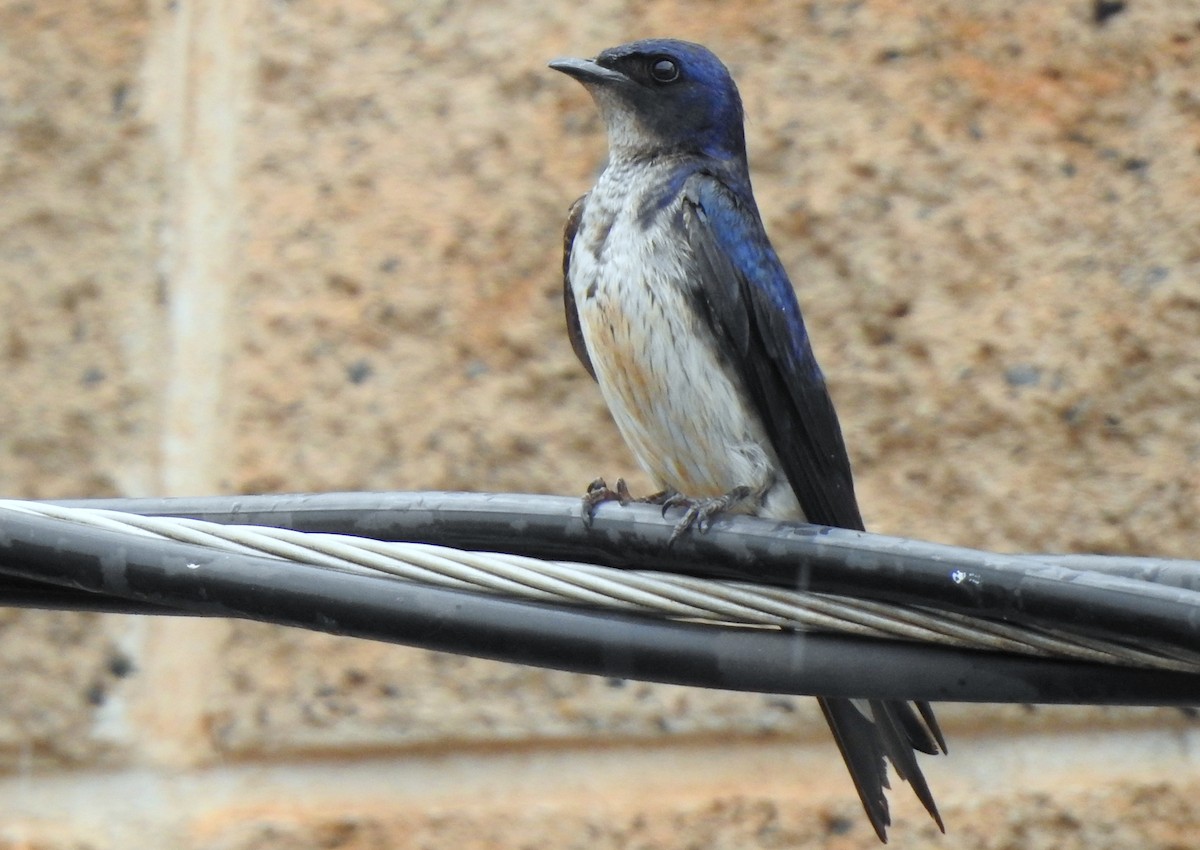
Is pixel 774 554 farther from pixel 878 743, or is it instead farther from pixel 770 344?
pixel 770 344

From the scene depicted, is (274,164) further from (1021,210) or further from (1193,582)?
(1193,582)

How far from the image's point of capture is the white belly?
2213 mm

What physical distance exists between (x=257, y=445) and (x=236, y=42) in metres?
0.69

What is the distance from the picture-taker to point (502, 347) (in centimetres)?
248

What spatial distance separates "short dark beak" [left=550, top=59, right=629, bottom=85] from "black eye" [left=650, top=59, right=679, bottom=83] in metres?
0.06

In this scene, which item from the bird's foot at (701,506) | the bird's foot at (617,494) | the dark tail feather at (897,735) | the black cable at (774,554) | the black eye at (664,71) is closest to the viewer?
the black cable at (774,554)

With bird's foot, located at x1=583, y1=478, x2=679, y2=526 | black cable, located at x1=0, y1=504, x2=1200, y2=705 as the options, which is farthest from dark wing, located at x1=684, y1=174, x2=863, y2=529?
black cable, located at x1=0, y1=504, x2=1200, y2=705

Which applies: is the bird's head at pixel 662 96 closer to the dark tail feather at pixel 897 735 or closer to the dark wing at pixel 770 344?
the dark wing at pixel 770 344

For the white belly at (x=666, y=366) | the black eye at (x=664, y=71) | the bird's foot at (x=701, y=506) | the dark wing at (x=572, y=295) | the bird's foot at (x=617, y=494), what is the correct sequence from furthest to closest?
1. the black eye at (x=664, y=71)
2. the dark wing at (x=572, y=295)
3. the white belly at (x=666, y=366)
4. the bird's foot at (x=617, y=494)
5. the bird's foot at (x=701, y=506)

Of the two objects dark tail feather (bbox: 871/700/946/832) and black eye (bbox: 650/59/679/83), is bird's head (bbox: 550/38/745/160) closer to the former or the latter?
black eye (bbox: 650/59/679/83)

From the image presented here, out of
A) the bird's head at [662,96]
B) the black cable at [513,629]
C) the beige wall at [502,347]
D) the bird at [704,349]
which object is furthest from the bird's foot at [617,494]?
the black cable at [513,629]

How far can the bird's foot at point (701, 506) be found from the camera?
1.32m

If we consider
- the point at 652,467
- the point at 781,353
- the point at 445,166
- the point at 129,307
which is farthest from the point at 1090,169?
the point at 129,307

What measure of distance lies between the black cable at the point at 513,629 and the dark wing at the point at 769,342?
0.86 meters
